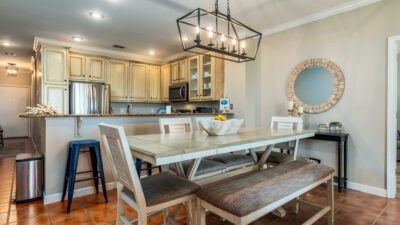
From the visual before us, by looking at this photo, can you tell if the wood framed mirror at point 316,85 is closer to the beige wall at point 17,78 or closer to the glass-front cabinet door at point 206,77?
the glass-front cabinet door at point 206,77

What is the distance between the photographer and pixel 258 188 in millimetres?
1429

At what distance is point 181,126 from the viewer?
2648mm

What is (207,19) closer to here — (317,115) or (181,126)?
(181,126)

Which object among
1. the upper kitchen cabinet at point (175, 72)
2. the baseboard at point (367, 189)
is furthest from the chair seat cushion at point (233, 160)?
the upper kitchen cabinet at point (175, 72)

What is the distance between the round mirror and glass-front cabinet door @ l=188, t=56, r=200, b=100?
2140 mm

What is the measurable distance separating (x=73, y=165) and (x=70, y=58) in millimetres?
3282

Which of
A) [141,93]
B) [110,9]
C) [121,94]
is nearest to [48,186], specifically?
[110,9]

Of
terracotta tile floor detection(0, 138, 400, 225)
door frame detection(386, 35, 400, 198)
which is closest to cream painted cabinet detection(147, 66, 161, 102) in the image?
terracotta tile floor detection(0, 138, 400, 225)

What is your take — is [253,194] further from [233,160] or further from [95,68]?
Answer: [95,68]

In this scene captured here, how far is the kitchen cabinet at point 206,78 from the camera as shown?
4.52m

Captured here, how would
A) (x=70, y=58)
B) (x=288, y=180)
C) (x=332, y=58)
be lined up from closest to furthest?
(x=288, y=180), (x=332, y=58), (x=70, y=58)

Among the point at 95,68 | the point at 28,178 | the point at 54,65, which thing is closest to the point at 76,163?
the point at 28,178

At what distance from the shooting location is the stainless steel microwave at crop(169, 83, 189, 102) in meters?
5.23

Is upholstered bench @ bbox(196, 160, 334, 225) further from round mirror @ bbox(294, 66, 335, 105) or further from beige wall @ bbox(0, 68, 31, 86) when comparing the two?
beige wall @ bbox(0, 68, 31, 86)
